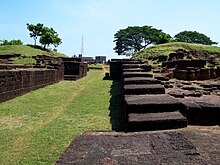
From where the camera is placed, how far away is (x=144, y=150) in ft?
7.74

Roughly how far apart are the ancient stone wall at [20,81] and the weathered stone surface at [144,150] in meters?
6.19

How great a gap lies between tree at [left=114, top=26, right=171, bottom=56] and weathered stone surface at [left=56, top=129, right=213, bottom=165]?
66.8 metres

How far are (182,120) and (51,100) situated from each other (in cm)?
565

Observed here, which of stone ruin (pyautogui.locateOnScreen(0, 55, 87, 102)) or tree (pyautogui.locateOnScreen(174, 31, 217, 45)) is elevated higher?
tree (pyautogui.locateOnScreen(174, 31, 217, 45))

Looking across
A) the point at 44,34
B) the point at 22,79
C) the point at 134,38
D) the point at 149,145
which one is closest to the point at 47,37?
the point at 44,34

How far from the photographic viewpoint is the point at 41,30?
58.8 metres

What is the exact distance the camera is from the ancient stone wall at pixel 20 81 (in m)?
8.43

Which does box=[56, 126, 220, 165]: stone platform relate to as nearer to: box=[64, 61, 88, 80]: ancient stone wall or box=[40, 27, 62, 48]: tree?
box=[64, 61, 88, 80]: ancient stone wall

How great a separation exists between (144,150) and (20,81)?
7.90 metres

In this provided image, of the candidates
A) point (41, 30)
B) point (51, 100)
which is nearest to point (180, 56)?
point (51, 100)

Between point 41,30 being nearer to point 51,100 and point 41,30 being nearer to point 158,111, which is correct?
point 51,100

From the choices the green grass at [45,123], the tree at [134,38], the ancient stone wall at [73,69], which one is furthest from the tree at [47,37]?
the green grass at [45,123]

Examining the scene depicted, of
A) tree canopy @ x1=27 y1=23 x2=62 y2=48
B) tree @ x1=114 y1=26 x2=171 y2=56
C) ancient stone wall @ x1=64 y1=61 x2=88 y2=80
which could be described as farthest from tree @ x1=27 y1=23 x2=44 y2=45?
ancient stone wall @ x1=64 y1=61 x2=88 y2=80

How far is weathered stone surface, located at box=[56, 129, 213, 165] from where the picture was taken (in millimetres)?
2162
